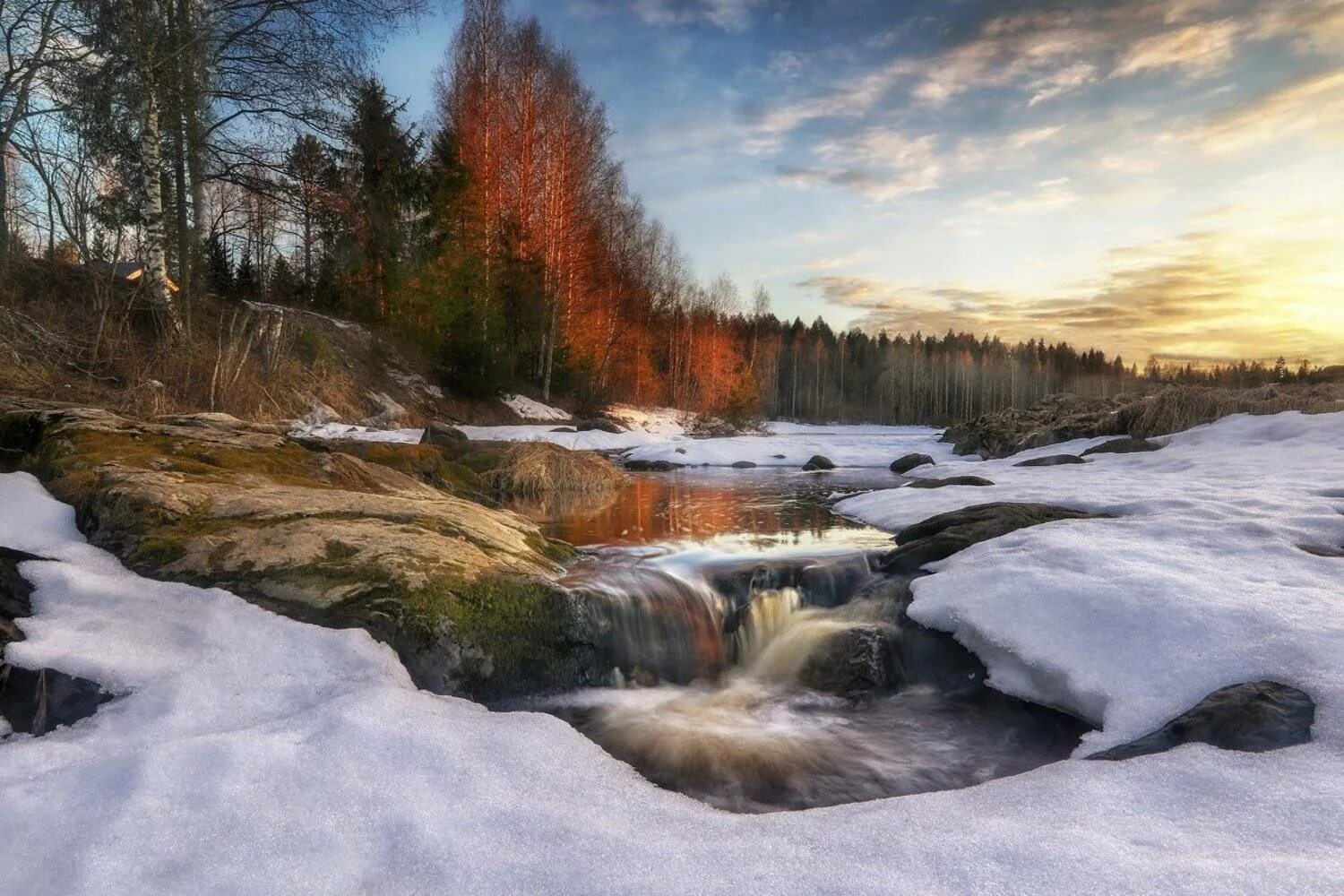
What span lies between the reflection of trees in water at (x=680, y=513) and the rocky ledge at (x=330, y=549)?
6.02ft

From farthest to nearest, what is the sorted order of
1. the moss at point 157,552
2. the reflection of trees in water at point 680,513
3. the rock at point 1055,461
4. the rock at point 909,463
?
the rock at point 909,463 < the rock at point 1055,461 < the reflection of trees in water at point 680,513 < the moss at point 157,552

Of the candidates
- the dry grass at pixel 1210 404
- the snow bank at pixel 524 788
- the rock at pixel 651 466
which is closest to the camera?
the snow bank at pixel 524 788

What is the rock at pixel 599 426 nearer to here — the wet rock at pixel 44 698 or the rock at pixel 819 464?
the rock at pixel 819 464

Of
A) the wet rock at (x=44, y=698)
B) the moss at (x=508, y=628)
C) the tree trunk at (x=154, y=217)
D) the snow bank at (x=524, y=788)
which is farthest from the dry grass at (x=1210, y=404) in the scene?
the tree trunk at (x=154, y=217)

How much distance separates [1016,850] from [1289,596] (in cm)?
224

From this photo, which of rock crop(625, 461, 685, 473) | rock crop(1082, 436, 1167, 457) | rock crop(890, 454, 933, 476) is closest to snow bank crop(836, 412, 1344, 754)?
rock crop(1082, 436, 1167, 457)

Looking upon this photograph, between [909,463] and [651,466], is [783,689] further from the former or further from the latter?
[909,463]

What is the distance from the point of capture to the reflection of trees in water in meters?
6.51

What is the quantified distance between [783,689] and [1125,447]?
912 cm

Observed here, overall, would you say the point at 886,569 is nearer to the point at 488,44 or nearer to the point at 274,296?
the point at 274,296

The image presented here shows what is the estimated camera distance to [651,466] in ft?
47.6

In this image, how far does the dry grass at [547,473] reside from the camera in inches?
381

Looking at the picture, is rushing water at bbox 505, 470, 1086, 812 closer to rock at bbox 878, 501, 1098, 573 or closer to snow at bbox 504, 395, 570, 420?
rock at bbox 878, 501, 1098, 573

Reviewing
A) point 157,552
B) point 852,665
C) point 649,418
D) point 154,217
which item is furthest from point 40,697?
point 649,418
